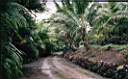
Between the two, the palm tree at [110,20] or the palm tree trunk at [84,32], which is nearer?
the palm tree at [110,20]

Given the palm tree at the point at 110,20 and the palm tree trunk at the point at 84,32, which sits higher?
the palm tree at the point at 110,20

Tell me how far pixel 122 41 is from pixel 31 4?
666 centimetres

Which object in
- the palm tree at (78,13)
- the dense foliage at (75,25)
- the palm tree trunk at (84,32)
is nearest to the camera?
the dense foliage at (75,25)

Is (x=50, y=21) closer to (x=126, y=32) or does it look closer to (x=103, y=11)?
(x=103, y=11)

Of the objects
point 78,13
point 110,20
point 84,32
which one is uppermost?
point 110,20

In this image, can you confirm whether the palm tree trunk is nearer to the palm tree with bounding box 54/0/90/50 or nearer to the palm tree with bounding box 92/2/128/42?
the palm tree with bounding box 54/0/90/50

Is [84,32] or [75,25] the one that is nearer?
[84,32]

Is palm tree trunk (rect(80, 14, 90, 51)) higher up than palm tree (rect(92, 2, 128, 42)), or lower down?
lower down

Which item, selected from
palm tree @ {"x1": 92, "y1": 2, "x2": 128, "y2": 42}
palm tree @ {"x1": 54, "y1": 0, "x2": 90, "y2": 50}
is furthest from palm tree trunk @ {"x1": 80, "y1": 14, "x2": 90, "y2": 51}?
palm tree @ {"x1": 92, "y1": 2, "x2": 128, "y2": 42}

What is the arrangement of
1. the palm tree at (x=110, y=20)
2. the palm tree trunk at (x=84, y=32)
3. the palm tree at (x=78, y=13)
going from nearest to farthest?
the palm tree at (x=110, y=20) → the palm tree trunk at (x=84, y=32) → the palm tree at (x=78, y=13)

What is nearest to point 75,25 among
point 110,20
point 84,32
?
point 84,32

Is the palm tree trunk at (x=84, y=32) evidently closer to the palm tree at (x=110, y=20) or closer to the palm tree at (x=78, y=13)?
the palm tree at (x=78, y=13)

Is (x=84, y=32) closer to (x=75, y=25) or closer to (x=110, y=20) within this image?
(x=75, y=25)

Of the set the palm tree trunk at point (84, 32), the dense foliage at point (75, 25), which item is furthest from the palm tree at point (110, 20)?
the palm tree trunk at point (84, 32)
